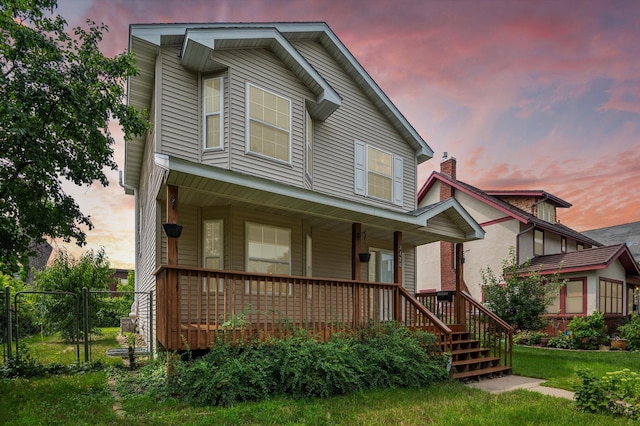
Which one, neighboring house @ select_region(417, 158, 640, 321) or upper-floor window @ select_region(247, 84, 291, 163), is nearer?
upper-floor window @ select_region(247, 84, 291, 163)

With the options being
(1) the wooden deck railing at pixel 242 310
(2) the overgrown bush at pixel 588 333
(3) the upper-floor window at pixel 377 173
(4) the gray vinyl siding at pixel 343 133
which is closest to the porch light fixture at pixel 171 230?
(1) the wooden deck railing at pixel 242 310

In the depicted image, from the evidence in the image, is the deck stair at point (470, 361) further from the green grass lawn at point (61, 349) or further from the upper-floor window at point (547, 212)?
the upper-floor window at point (547, 212)

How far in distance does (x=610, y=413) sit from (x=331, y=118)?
8952 mm

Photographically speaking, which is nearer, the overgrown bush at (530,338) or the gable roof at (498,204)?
the overgrown bush at (530,338)

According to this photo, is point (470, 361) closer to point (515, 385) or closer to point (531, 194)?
point (515, 385)

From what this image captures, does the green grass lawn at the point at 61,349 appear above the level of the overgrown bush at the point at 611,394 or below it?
below

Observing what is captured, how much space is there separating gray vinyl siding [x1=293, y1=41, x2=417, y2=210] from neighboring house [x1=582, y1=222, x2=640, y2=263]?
92.9ft

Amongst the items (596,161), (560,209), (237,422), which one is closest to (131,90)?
(237,422)

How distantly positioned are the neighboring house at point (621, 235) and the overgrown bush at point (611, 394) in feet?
104

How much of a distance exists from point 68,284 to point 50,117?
7.55 metres

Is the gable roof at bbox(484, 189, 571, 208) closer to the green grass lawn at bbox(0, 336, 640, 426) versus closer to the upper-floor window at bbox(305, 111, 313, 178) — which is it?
the upper-floor window at bbox(305, 111, 313, 178)

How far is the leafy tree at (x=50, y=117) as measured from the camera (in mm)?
7805

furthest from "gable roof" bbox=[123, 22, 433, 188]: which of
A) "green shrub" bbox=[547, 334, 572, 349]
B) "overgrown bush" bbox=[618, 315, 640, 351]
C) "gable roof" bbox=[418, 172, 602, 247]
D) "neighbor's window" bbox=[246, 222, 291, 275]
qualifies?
"overgrown bush" bbox=[618, 315, 640, 351]

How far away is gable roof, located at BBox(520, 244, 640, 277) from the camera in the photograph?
18641mm
